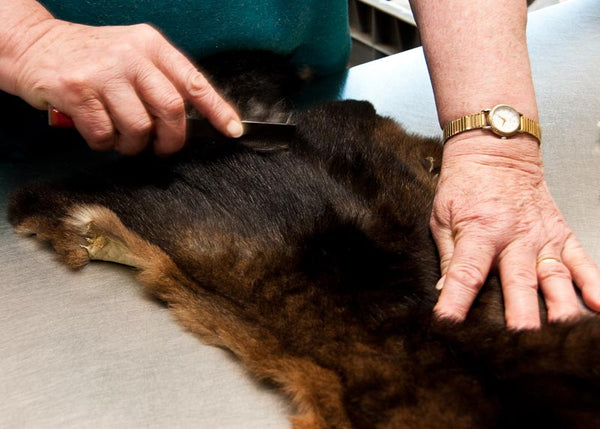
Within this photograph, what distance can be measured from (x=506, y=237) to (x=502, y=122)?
20 centimetres

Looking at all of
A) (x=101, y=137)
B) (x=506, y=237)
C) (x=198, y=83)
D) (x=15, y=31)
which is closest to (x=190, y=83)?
(x=198, y=83)

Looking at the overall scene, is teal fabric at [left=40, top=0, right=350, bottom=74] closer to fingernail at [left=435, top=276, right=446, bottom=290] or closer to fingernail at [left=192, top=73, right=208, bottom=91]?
fingernail at [left=192, top=73, right=208, bottom=91]

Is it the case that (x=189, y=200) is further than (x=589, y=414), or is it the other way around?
(x=189, y=200)

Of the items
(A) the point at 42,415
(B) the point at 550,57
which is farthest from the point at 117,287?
(B) the point at 550,57

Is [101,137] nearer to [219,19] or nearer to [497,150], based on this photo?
[219,19]

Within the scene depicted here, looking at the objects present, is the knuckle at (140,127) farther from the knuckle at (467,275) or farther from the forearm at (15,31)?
the knuckle at (467,275)

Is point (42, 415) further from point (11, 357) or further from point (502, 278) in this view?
point (502, 278)

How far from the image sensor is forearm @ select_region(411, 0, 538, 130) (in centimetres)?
99

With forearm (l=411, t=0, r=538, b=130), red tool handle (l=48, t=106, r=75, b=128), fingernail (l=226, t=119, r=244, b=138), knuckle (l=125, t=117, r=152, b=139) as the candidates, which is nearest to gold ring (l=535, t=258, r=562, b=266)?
forearm (l=411, t=0, r=538, b=130)

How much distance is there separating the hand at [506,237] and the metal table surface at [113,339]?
144mm

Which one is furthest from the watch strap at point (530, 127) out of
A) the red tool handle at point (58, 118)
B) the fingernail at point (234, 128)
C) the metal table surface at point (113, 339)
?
the red tool handle at point (58, 118)

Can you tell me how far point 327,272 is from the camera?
0.81 m

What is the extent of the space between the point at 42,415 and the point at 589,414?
2.05 ft

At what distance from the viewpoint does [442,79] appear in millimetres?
1055
